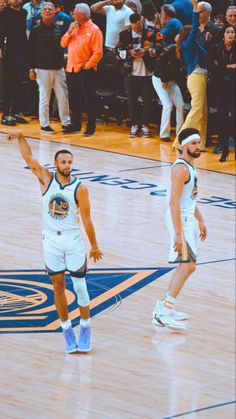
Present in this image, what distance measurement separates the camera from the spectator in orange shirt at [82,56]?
19.4 meters

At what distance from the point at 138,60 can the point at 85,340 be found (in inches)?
402

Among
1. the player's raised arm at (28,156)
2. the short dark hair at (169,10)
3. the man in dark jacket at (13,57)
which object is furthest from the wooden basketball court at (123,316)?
the man in dark jacket at (13,57)

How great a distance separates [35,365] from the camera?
945cm

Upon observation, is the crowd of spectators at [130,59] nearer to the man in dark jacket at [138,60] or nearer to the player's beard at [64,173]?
the man in dark jacket at [138,60]

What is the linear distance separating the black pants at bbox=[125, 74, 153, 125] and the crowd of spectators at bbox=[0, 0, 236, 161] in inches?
0.6

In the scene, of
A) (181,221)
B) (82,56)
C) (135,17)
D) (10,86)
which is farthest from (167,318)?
(10,86)

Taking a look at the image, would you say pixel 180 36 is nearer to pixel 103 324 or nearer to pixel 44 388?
pixel 103 324

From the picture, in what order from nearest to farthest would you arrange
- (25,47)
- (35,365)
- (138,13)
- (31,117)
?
(35,365), (138,13), (25,47), (31,117)

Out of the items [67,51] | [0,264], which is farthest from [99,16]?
[0,264]

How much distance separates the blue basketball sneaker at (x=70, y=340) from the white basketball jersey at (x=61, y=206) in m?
0.82

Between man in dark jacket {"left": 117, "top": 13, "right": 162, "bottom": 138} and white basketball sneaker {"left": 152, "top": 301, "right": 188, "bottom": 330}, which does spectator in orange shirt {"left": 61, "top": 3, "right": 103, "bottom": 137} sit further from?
white basketball sneaker {"left": 152, "top": 301, "right": 188, "bottom": 330}

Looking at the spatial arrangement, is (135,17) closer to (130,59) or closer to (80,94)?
(130,59)

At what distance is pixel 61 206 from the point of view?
970 centimetres

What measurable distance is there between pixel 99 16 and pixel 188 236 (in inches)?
452
